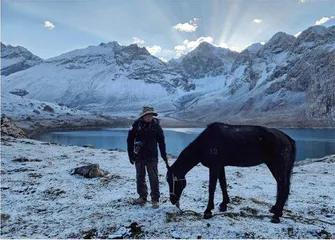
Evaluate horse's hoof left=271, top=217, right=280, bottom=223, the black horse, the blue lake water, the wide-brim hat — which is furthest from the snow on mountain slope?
horse's hoof left=271, top=217, right=280, bottom=223

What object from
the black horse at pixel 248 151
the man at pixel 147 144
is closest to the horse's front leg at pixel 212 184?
the black horse at pixel 248 151

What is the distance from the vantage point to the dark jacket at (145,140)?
10.1 meters

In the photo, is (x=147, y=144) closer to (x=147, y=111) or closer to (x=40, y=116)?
(x=147, y=111)

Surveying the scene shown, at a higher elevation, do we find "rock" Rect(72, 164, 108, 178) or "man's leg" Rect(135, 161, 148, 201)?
"man's leg" Rect(135, 161, 148, 201)

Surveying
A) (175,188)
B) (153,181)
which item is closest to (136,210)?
(153,181)

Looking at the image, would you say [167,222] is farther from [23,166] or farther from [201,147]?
[23,166]

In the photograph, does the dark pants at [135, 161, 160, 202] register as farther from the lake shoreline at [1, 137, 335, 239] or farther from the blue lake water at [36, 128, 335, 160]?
the blue lake water at [36, 128, 335, 160]

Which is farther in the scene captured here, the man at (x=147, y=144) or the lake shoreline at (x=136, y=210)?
the man at (x=147, y=144)

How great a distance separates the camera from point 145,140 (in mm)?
10055

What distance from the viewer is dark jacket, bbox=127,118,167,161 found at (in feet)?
33.0

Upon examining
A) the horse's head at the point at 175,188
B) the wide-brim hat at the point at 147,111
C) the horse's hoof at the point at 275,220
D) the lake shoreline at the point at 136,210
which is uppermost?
the wide-brim hat at the point at 147,111

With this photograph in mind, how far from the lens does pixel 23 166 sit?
1827 centimetres

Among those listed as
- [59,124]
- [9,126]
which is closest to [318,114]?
[59,124]

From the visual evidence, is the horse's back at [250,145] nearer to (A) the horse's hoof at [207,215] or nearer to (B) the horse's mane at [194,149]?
(B) the horse's mane at [194,149]
